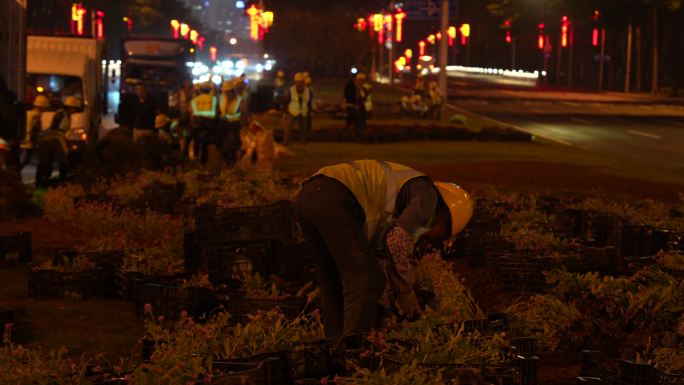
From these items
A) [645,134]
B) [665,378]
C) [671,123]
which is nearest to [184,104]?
[645,134]

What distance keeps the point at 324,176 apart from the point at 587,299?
9.77 ft

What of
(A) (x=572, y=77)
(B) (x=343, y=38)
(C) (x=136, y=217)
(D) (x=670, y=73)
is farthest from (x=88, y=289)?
(A) (x=572, y=77)

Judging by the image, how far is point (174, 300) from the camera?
31.3ft

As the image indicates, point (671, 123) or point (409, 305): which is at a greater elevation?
point (671, 123)

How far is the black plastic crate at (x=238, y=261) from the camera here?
10719mm

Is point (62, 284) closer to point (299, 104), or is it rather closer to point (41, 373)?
point (41, 373)

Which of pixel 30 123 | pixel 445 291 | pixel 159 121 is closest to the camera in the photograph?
pixel 445 291

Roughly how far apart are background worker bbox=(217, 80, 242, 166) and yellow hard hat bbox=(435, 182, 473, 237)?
16526 mm

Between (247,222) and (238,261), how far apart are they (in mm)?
869

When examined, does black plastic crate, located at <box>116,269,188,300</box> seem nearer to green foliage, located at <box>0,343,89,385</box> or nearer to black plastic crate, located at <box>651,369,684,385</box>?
green foliage, located at <box>0,343,89,385</box>

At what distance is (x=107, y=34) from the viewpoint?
342 ft

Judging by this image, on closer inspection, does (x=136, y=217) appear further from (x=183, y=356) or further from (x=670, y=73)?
(x=670, y=73)

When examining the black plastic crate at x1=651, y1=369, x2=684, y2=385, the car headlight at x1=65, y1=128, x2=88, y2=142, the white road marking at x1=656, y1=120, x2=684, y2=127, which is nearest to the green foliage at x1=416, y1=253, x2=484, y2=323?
the black plastic crate at x1=651, y1=369, x2=684, y2=385

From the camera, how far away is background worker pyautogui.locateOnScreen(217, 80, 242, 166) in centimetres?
2306
